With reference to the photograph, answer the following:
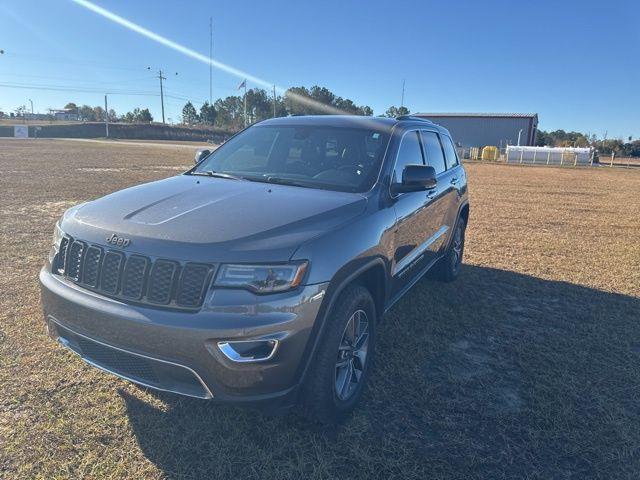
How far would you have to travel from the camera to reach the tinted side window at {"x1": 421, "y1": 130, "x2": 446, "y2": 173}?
469 centimetres

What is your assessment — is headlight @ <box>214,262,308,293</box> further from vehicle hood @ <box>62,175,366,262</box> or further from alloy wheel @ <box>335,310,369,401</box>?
alloy wheel @ <box>335,310,369,401</box>

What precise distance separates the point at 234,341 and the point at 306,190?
4.54 ft

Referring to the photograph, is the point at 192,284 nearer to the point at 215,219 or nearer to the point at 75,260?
the point at 215,219

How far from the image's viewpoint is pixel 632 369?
378 centimetres

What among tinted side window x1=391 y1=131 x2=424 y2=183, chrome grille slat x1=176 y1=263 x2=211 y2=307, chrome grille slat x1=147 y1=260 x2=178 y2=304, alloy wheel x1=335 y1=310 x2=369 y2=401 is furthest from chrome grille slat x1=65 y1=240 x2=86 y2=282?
tinted side window x1=391 y1=131 x2=424 y2=183

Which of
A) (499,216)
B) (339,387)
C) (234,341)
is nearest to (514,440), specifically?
(339,387)

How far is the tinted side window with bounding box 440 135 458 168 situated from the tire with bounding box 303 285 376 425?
9.86 ft

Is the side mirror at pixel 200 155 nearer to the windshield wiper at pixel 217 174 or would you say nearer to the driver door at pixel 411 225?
the windshield wiper at pixel 217 174

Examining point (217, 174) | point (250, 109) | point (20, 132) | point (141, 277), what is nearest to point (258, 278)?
point (141, 277)

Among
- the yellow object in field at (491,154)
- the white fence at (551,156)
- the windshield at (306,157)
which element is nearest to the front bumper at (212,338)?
the windshield at (306,157)

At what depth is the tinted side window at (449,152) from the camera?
552cm

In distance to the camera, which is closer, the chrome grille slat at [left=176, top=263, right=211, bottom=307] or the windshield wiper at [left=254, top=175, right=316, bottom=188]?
the chrome grille slat at [left=176, top=263, right=211, bottom=307]

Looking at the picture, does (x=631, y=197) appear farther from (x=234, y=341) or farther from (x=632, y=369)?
(x=234, y=341)

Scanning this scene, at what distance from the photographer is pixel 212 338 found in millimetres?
2242
